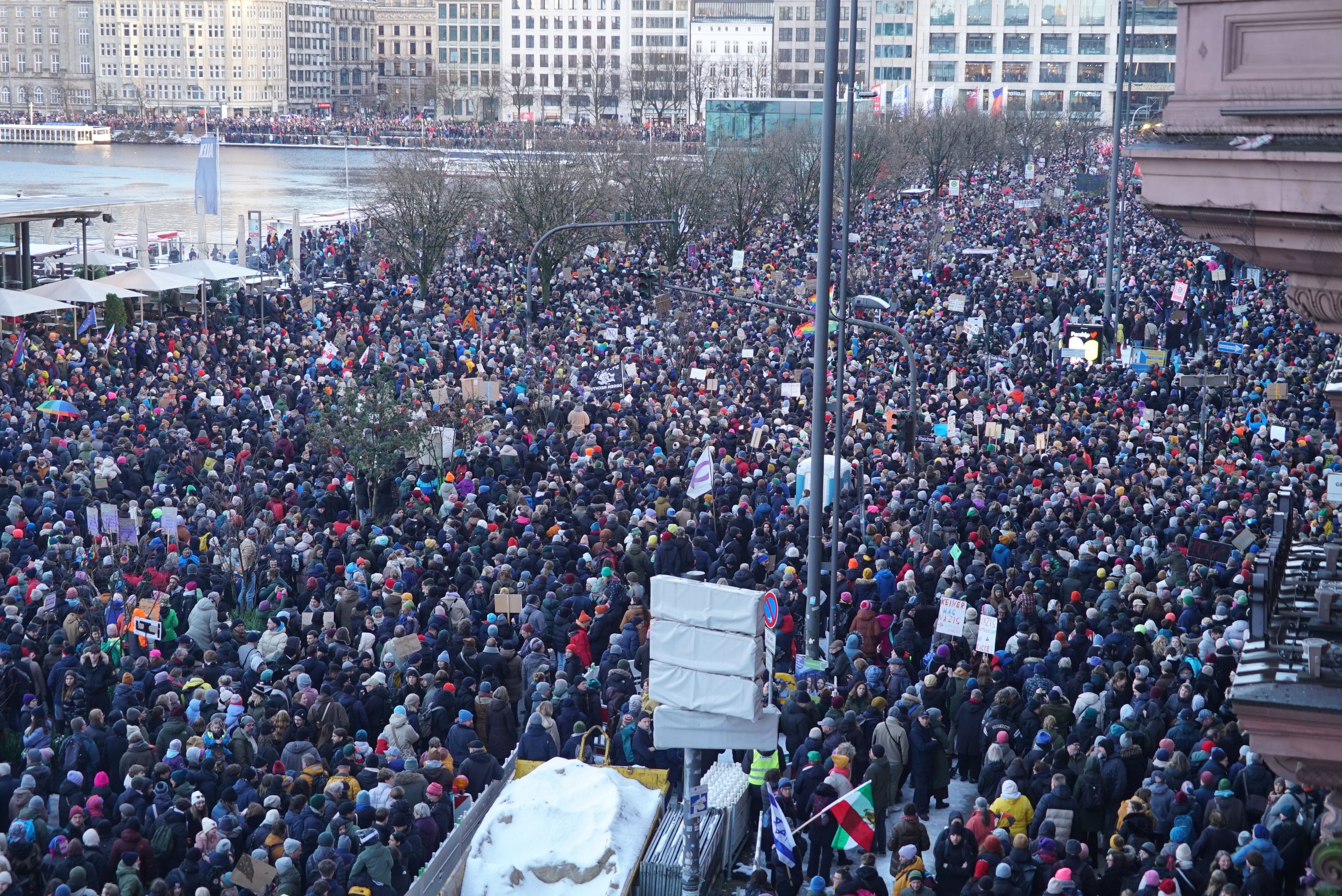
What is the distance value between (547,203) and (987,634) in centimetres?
3364

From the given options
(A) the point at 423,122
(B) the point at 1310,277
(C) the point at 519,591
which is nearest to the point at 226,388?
(C) the point at 519,591

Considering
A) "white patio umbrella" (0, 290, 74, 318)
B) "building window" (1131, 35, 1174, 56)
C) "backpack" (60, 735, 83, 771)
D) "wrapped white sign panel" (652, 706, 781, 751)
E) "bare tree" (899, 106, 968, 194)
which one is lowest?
"backpack" (60, 735, 83, 771)

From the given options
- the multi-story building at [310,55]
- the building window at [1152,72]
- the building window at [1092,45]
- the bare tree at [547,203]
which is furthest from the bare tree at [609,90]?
the bare tree at [547,203]

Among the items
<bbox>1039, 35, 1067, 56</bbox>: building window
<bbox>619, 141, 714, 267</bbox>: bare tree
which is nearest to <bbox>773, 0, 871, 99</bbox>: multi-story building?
<bbox>1039, 35, 1067, 56</bbox>: building window

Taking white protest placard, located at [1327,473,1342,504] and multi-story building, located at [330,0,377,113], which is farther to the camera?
multi-story building, located at [330,0,377,113]

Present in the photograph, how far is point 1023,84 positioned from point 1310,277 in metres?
119

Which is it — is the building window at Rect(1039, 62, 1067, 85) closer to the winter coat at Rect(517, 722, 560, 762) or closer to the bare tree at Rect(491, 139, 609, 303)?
the bare tree at Rect(491, 139, 609, 303)

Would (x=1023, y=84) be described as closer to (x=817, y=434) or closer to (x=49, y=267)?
(x=49, y=267)

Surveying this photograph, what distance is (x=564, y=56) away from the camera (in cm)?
15888

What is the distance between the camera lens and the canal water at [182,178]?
284ft

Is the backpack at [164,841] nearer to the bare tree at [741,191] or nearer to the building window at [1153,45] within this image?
the bare tree at [741,191]

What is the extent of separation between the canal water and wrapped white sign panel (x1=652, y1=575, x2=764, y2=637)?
60890 millimetres

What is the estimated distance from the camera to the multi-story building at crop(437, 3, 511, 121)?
164m

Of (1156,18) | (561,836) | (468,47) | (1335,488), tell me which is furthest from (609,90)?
(561,836)
